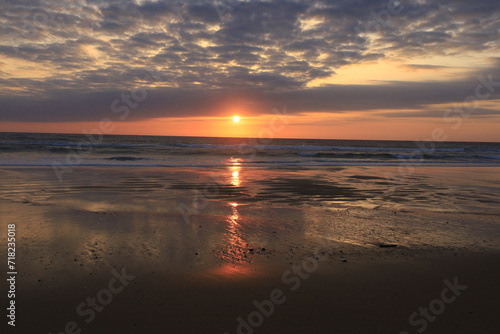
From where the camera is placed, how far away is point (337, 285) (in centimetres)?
488

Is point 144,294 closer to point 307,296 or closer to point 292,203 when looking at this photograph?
point 307,296

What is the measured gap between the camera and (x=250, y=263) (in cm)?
562

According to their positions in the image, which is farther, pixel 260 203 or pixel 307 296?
pixel 260 203

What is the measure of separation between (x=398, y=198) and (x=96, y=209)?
9.41 metres

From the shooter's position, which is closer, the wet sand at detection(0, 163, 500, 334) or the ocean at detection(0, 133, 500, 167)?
the wet sand at detection(0, 163, 500, 334)

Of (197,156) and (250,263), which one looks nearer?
(250,263)

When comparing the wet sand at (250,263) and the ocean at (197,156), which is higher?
the wet sand at (250,263)

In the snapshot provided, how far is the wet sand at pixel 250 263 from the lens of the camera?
4.01m

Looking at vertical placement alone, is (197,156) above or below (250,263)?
below

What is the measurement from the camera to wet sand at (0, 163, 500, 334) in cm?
401

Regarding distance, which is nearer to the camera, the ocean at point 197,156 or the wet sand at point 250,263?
the wet sand at point 250,263

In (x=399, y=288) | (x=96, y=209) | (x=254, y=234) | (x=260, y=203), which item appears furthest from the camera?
(x=260, y=203)

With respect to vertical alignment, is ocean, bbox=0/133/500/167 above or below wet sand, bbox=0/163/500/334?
below

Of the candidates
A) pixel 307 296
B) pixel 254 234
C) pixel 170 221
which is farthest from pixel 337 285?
pixel 170 221
